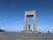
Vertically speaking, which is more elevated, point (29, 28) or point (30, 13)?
point (30, 13)

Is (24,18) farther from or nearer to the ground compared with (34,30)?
farther from the ground

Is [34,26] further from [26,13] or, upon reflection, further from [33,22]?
[26,13]

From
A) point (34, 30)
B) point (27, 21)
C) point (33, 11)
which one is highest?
point (33, 11)

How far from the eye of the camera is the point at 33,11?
7125cm

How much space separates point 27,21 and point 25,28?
3.90 metres

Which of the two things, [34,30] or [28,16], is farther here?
[28,16]

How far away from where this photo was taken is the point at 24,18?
7094 cm

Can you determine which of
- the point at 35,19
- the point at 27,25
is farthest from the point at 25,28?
the point at 35,19

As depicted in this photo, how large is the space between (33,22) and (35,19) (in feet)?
5.68

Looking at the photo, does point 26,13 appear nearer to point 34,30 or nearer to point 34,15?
point 34,15

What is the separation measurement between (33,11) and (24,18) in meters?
5.50

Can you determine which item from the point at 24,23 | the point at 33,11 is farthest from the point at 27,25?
the point at 33,11

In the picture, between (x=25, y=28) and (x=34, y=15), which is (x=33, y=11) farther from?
(x=25, y=28)

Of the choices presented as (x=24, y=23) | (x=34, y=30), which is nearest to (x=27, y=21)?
(x=24, y=23)
